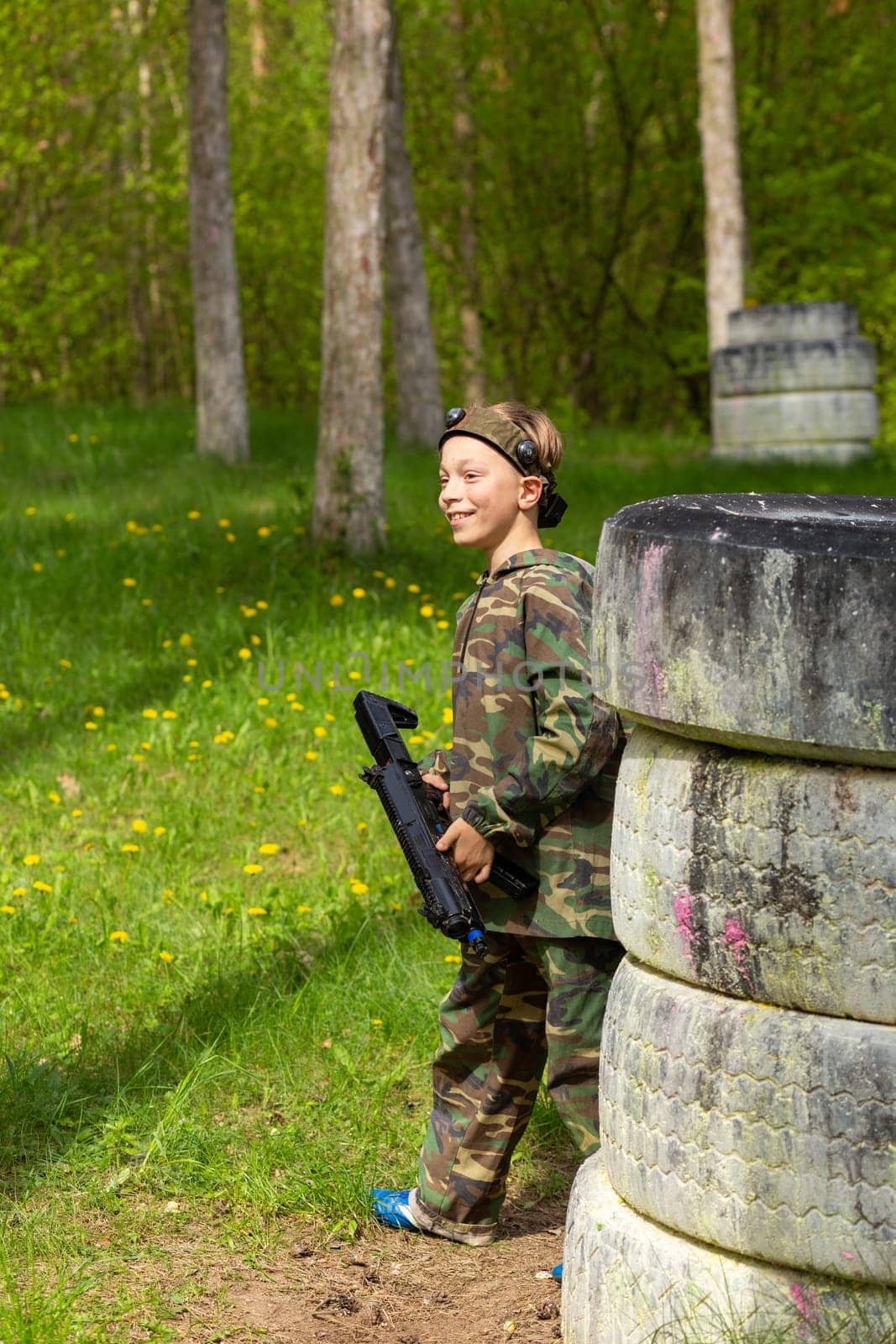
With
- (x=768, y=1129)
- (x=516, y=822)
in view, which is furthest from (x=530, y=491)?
(x=768, y=1129)

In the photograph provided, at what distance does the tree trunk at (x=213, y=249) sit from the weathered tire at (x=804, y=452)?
400 cm

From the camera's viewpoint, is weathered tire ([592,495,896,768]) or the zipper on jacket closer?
weathered tire ([592,495,896,768])

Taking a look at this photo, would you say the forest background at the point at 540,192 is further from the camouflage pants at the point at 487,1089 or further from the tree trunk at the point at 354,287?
the camouflage pants at the point at 487,1089

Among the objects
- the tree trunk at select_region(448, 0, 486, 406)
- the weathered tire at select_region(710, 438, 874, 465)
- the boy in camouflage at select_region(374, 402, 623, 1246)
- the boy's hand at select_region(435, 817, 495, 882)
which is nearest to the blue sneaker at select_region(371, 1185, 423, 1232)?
the boy in camouflage at select_region(374, 402, 623, 1246)

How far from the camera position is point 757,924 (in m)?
2.11

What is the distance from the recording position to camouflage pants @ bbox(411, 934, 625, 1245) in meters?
2.97

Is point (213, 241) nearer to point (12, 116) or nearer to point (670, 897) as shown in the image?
point (12, 116)

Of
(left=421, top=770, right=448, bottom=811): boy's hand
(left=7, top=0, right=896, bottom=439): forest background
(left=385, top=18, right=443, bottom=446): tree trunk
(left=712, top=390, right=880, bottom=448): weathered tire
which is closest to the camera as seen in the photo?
(left=421, top=770, right=448, bottom=811): boy's hand

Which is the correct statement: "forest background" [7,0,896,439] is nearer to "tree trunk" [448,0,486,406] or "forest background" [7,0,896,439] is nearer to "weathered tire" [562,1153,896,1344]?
"tree trunk" [448,0,486,406]

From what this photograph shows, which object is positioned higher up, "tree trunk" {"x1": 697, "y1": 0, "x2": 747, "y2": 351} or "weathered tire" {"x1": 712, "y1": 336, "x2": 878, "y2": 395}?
"tree trunk" {"x1": 697, "y1": 0, "x2": 747, "y2": 351}

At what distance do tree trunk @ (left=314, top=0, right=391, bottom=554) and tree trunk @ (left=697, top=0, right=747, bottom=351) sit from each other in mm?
5766

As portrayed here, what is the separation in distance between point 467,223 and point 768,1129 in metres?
18.3

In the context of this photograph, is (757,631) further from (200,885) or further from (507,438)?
(200,885)

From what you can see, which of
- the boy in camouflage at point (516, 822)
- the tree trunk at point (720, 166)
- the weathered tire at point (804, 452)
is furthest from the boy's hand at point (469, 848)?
the tree trunk at point (720, 166)
